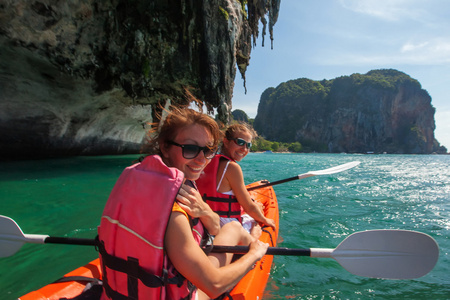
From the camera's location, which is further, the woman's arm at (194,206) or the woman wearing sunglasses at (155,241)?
the woman's arm at (194,206)

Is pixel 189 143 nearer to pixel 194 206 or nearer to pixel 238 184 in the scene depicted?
pixel 194 206

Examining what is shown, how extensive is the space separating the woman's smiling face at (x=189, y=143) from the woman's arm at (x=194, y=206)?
0.65 feet

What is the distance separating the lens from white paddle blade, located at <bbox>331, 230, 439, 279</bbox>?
196cm

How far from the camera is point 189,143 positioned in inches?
57.4

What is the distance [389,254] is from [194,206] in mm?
1854

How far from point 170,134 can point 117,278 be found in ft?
2.72

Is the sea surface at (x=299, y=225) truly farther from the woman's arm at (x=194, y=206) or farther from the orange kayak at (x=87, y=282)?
the woman's arm at (x=194, y=206)

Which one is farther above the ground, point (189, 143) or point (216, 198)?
point (189, 143)

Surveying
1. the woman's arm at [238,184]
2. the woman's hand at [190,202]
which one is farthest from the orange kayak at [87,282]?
the woman's hand at [190,202]

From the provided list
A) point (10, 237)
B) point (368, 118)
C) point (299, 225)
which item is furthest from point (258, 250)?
point (368, 118)

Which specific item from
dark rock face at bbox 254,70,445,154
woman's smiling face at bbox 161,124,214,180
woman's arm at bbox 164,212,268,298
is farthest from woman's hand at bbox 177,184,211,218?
dark rock face at bbox 254,70,445,154

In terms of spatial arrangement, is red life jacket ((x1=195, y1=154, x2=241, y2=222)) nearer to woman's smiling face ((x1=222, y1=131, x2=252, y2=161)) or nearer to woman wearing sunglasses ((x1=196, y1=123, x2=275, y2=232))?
woman wearing sunglasses ((x1=196, y1=123, x2=275, y2=232))

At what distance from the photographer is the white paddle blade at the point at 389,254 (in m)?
1.96

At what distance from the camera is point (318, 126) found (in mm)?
107812
